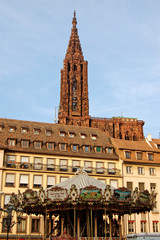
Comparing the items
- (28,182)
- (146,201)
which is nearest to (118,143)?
(28,182)

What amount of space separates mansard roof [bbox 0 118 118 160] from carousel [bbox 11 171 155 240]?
18.4 metres

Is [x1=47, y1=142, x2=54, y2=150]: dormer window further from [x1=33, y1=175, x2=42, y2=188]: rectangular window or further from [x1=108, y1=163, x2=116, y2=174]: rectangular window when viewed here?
[x1=108, y1=163, x2=116, y2=174]: rectangular window

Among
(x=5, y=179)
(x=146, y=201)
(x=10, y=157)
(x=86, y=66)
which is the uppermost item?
(x=86, y=66)

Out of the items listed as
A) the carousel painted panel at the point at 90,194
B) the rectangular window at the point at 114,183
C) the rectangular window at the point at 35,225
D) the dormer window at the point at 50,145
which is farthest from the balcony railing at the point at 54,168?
the carousel painted panel at the point at 90,194

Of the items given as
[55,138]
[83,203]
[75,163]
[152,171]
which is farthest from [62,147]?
[83,203]

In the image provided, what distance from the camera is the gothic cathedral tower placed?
89.1 meters

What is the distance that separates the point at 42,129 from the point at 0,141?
7779 millimetres

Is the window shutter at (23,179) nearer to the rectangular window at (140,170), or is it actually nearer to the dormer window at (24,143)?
the dormer window at (24,143)

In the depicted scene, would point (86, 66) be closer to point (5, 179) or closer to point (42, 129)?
point (42, 129)

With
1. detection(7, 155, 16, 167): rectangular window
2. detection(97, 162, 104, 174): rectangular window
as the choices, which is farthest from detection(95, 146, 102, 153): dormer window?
detection(7, 155, 16, 167): rectangular window

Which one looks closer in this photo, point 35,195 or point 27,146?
point 35,195

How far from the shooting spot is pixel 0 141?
4919cm

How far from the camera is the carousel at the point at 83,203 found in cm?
2752

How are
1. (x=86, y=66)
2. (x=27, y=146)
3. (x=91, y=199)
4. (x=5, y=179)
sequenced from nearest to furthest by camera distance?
(x=91, y=199) → (x=5, y=179) → (x=27, y=146) → (x=86, y=66)
